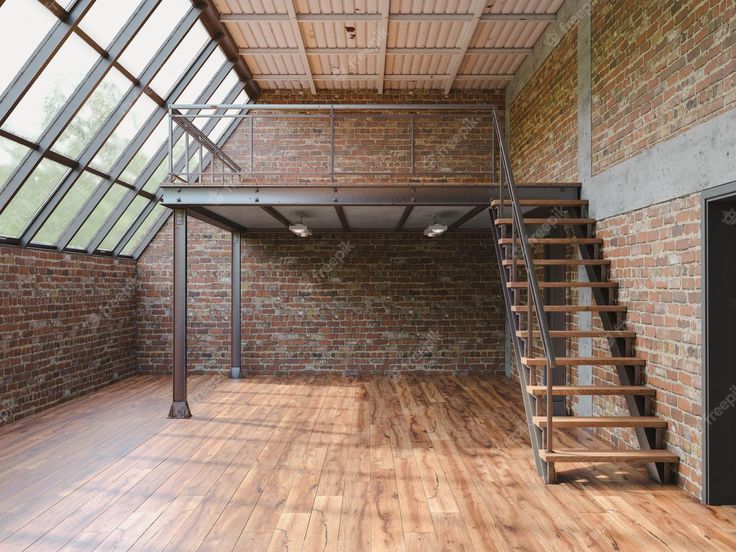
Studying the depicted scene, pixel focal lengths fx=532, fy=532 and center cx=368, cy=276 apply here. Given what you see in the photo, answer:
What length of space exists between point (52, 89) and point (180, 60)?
200 centimetres

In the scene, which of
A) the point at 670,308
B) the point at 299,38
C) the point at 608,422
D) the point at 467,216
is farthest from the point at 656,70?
the point at 299,38

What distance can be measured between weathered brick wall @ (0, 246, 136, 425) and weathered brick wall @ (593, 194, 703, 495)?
19.2 ft

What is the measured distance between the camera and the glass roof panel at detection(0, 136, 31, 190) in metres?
4.54

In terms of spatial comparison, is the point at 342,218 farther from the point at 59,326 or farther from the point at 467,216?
the point at 59,326

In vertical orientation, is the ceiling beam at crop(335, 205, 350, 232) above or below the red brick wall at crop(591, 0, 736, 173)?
below

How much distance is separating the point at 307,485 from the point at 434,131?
246 inches

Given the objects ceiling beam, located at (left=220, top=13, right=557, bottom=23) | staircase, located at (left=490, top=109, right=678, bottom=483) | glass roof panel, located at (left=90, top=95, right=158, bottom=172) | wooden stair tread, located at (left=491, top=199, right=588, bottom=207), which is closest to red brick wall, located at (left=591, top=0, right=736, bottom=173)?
wooden stair tread, located at (left=491, top=199, right=588, bottom=207)

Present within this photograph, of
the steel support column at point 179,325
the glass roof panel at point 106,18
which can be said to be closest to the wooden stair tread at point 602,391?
the steel support column at point 179,325

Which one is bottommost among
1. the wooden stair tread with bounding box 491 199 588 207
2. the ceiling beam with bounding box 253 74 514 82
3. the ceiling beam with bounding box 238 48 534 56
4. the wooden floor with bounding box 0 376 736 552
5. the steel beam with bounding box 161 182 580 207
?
the wooden floor with bounding box 0 376 736 552

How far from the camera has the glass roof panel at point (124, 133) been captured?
5926mm

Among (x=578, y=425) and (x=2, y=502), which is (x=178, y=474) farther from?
(x=578, y=425)

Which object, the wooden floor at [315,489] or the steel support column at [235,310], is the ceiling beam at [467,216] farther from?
the steel support column at [235,310]

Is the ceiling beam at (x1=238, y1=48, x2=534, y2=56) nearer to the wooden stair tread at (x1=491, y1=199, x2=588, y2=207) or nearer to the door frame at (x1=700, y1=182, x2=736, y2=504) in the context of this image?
the wooden stair tread at (x1=491, y1=199, x2=588, y2=207)

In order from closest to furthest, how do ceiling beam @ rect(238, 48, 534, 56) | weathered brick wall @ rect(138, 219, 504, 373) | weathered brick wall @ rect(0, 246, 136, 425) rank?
1. weathered brick wall @ rect(0, 246, 136, 425)
2. ceiling beam @ rect(238, 48, 534, 56)
3. weathered brick wall @ rect(138, 219, 504, 373)
